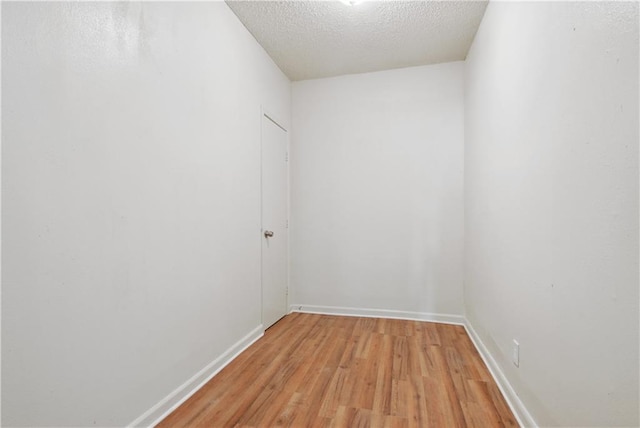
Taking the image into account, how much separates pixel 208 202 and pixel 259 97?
52.2 inches

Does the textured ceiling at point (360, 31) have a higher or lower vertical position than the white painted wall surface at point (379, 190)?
higher

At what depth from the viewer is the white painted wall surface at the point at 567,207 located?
2.98 ft

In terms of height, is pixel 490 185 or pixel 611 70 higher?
pixel 611 70

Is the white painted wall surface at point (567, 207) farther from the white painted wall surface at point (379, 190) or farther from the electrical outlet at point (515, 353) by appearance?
the white painted wall surface at point (379, 190)

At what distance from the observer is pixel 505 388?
6.22 feet

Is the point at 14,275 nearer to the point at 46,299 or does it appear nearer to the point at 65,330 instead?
the point at 46,299

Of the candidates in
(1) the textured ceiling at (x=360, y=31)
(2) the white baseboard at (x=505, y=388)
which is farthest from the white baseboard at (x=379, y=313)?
(1) the textured ceiling at (x=360, y=31)

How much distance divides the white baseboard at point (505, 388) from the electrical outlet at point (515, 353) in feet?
0.59

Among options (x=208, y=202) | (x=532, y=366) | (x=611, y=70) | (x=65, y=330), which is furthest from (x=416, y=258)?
(x=65, y=330)

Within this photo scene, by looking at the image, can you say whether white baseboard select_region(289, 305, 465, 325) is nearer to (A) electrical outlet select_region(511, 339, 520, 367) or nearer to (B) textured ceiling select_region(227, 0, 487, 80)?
(A) electrical outlet select_region(511, 339, 520, 367)

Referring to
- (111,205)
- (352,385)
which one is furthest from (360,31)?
(352,385)

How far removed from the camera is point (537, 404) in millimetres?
1479

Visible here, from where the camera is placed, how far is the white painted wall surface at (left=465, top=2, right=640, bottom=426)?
909mm

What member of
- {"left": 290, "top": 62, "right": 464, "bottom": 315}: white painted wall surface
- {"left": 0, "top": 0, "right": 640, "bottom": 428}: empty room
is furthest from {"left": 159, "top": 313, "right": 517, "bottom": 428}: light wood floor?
{"left": 290, "top": 62, "right": 464, "bottom": 315}: white painted wall surface
